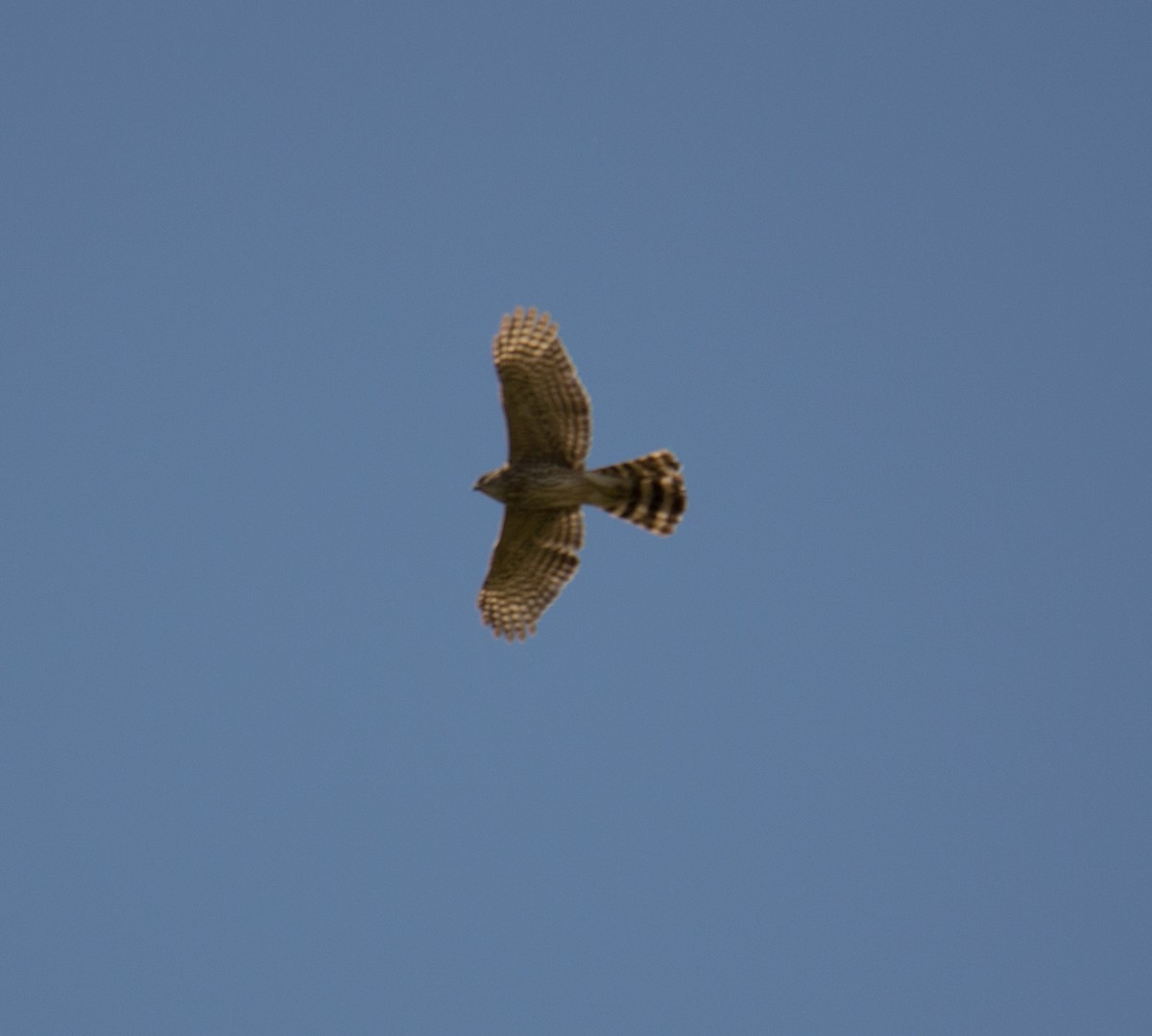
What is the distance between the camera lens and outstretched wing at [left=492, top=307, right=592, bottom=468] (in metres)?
19.6

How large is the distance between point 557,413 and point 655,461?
1057mm

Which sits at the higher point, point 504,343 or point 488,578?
point 504,343

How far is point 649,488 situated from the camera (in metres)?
19.7

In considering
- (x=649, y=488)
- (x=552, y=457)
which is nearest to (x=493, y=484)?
(x=552, y=457)

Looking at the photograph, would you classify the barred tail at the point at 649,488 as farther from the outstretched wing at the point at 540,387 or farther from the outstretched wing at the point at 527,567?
the outstretched wing at the point at 527,567

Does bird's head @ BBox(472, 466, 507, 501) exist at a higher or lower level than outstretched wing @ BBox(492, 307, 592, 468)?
lower

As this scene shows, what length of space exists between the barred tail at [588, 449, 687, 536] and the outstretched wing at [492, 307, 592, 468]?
0.39 m

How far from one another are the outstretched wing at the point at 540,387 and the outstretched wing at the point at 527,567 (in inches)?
37.2

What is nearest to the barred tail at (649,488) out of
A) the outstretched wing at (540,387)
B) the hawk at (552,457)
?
the hawk at (552,457)

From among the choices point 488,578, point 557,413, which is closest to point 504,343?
point 557,413

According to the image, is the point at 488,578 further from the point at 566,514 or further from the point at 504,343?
the point at 504,343

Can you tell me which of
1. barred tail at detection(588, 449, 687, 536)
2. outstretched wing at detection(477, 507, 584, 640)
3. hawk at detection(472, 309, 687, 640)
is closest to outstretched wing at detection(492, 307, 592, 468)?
hawk at detection(472, 309, 687, 640)

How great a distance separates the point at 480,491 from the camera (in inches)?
795

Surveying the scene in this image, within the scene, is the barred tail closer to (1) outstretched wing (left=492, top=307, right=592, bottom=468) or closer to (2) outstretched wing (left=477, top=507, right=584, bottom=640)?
(1) outstretched wing (left=492, top=307, right=592, bottom=468)
